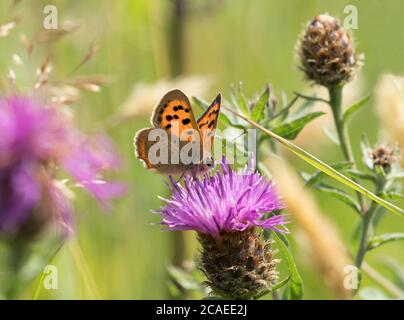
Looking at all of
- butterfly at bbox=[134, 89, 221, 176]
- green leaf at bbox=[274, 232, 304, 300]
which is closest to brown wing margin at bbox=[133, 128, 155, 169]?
butterfly at bbox=[134, 89, 221, 176]

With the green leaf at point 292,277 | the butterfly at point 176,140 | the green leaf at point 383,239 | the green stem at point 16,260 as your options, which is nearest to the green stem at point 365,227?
→ the green leaf at point 383,239

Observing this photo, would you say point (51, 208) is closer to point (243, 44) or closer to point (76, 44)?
point (76, 44)

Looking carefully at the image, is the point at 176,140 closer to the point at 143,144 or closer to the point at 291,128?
the point at 143,144

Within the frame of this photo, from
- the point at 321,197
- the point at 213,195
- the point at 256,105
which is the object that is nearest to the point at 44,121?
the point at 213,195

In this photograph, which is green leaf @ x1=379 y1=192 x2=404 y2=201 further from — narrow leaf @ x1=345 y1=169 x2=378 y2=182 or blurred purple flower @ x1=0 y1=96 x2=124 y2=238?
blurred purple flower @ x1=0 y1=96 x2=124 y2=238

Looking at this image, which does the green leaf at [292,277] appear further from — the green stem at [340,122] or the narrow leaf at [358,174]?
the green stem at [340,122]
